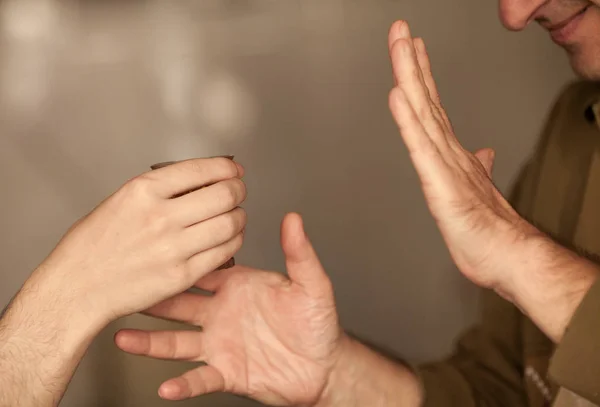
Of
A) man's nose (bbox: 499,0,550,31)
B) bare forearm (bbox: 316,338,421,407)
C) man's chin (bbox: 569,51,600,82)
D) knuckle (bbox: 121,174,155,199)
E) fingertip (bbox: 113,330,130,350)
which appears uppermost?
man's nose (bbox: 499,0,550,31)

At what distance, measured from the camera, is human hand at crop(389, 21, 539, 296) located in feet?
1.69

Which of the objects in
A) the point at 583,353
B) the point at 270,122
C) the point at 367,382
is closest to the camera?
the point at 583,353

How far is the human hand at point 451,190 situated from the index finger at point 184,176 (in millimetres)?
194

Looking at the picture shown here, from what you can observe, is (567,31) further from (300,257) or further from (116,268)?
(116,268)

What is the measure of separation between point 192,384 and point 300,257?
0.59 feet

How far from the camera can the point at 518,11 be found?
2.41ft

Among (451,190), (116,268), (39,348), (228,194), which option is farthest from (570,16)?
(39,348)

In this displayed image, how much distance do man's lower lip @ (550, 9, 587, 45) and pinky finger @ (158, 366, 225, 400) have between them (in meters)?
0.60

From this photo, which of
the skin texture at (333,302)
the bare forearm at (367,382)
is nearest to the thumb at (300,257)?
the skin texture at (333,302)

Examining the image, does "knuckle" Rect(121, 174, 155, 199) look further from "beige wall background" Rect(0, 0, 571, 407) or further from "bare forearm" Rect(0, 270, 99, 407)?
"beige wall background" Rect(0, 0, 571, 407)

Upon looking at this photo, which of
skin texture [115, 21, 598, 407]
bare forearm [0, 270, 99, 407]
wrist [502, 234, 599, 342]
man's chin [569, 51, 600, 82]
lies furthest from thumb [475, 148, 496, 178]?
bare forearm [0, 270, 99, 407]

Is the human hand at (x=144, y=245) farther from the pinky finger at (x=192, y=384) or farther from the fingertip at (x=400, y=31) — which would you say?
the fingertip at (x=400, y=31)

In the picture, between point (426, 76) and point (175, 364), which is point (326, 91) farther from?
point (175, 364)

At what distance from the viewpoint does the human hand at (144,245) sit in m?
0.58
